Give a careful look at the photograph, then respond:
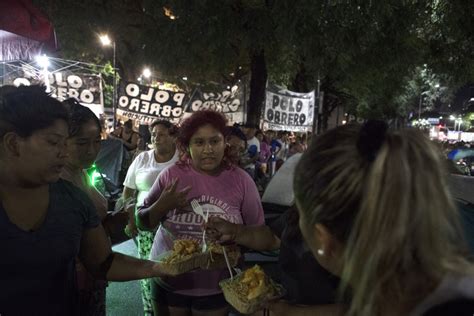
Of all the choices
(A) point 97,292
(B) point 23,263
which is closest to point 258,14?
(A) point 97,292

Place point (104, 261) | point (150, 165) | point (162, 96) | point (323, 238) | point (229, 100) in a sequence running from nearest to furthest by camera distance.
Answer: point (323, 238) → point (104, 261) → point (150, 165) → point (162, 96) → point (229, 100)

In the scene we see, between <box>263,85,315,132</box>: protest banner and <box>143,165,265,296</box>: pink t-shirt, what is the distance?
791cm

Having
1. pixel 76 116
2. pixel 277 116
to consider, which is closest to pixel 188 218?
pixel 76 116

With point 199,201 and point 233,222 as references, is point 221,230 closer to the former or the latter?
point 233,222

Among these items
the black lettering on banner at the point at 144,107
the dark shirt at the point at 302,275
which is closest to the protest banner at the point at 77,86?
the black lettering on banner at the point at 144,107

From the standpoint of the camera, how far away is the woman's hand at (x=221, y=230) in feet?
7.84

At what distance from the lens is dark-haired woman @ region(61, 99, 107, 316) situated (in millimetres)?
2467

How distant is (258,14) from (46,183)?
682 cm

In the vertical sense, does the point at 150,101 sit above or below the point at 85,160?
above

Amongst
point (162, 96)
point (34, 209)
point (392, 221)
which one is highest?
point (162, 96)

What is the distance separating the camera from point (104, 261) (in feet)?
6.76

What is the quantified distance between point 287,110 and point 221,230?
9040mm

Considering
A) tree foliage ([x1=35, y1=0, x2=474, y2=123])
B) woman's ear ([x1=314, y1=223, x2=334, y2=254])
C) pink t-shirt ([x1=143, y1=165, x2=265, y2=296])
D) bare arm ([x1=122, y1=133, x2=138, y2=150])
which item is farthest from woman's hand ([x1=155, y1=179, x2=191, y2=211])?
bare arm ([x1=122, y1=133, x2=138, y2=150])

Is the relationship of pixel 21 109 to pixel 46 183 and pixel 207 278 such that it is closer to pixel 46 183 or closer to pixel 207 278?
pixel 46 183
